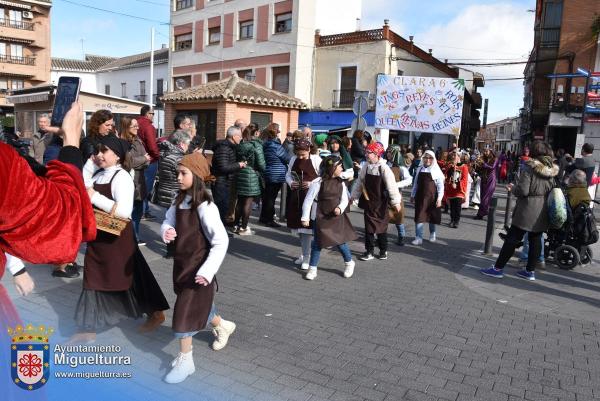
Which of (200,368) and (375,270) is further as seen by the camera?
(375,270)

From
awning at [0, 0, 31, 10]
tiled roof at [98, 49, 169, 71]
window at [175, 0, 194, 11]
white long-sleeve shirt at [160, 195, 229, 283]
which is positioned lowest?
white long-sleeve shirt at [160, 195, 229, 283]

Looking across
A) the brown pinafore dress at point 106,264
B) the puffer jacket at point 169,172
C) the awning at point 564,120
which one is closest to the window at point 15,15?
the awning at point 564,120

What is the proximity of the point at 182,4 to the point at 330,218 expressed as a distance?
30734 mm

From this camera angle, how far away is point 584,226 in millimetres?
6773

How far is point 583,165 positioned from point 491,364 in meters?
6.69

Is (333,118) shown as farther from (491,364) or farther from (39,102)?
(491,364)

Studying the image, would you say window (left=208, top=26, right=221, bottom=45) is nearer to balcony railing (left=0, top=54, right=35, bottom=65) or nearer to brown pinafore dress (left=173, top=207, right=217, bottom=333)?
brown pinafore dress (left=173, top=207, right=217, bottom=333)

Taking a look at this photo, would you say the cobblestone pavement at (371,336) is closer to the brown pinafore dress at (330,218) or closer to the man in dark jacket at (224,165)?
the brown pinafore dress at (330,218)

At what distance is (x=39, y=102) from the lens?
1847 centimetres

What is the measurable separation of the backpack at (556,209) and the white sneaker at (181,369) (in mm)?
4827

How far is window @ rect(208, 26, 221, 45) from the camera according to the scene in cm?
2967

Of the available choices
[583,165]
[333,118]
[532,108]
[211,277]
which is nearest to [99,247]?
[211,277]

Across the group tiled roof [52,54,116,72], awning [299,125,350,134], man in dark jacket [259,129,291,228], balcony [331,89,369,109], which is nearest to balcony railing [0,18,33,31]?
tiled roof [52,54,116,72]

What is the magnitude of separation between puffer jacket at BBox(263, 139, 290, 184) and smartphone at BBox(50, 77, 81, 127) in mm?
5241
